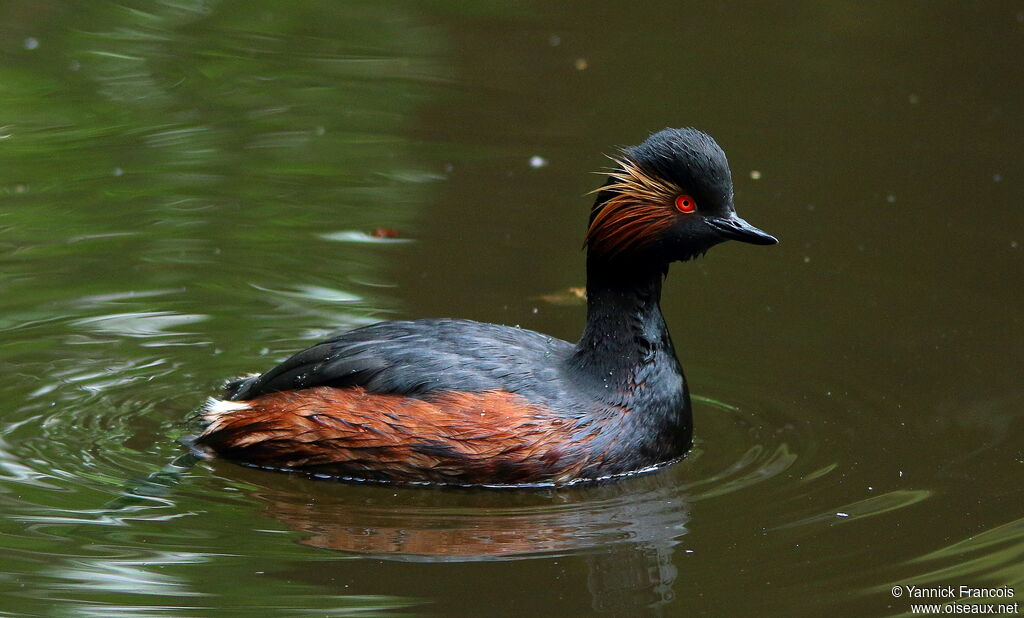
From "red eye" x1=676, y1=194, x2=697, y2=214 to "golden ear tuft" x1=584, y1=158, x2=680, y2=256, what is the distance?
0.03m

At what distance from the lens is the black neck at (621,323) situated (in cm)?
688

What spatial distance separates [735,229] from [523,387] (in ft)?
4.07

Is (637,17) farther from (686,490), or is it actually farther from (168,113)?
(686,490)

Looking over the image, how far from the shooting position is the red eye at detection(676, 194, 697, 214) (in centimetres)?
671

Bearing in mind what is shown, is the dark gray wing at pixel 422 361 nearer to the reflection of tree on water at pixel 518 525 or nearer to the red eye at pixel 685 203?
the reflection of tree on water at pixel 518 525

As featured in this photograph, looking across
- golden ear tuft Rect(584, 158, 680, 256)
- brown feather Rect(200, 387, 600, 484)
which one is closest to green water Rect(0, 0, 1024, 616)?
brown feather Rect(200, 387, 600, 484)

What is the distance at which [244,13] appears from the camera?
12633 millimetres

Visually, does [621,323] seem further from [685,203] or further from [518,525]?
[518,525]

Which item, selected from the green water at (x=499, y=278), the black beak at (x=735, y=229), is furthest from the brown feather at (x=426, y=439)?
the black beak at (x=735, y=229)

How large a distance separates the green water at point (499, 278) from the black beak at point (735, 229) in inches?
40.7

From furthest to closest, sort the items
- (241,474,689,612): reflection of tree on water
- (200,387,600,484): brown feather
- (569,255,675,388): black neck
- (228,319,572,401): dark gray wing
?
(569,255,675,388): black neck → (228,319,572,401): dark gray wing → (200,387,600,484): brown feather → (241,474,689,612): reflection of tree on water

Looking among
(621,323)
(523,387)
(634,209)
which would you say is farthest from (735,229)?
(523,387)

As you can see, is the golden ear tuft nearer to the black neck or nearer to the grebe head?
the grebe head

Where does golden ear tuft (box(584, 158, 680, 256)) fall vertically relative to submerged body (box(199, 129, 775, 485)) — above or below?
above
